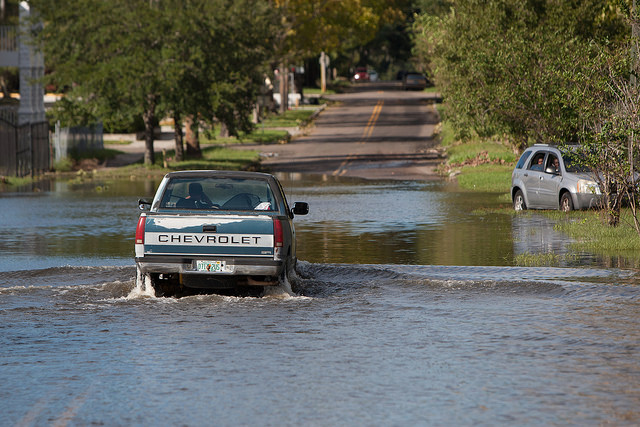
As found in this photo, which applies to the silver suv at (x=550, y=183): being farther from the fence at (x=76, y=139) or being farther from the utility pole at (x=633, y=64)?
the fence at (x=76, y=139)

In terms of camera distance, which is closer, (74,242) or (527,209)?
(74,242)

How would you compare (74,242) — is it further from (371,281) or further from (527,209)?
(527,209)

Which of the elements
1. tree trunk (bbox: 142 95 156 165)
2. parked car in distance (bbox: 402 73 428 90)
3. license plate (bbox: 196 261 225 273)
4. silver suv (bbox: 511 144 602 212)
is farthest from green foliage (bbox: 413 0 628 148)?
parked car in distance (bbox: 402 73 428 90)

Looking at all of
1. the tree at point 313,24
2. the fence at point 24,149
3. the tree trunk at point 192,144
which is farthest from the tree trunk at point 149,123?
the tree at point 313,24

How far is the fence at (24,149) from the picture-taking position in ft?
129

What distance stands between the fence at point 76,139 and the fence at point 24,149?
Result: 1043mm

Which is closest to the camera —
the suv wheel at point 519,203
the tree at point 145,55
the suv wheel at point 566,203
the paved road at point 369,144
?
the suv wheel at point 566,203

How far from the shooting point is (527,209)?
25.1 m

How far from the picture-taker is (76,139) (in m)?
47.3

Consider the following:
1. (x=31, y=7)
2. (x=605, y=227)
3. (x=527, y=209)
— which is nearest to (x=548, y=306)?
(x=605, y=227)

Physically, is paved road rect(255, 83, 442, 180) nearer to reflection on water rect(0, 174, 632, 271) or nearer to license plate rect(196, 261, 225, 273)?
reflection on water rect(0, 174, 632, 271)

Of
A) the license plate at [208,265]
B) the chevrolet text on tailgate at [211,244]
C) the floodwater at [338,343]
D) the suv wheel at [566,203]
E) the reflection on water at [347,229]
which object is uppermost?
the chevrolet text on tailgate at [211,244]

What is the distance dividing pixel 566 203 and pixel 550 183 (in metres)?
0.69

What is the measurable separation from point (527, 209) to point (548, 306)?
522 inches
